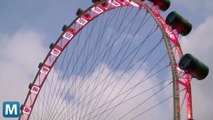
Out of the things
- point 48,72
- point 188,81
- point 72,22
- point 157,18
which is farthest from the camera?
point 48,72

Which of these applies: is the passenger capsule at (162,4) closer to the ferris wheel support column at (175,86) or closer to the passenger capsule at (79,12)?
the ferris wheel support column at (175,86)

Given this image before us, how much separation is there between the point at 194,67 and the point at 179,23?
19.2 ft

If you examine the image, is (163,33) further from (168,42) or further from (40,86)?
(40,86)

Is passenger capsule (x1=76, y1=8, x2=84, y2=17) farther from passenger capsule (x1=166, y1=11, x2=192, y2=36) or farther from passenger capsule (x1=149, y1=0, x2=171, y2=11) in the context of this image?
passenger capsule (x1=166, y1=11, x2=192, y2=36)


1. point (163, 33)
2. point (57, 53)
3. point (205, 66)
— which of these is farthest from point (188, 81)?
point (57, 53)

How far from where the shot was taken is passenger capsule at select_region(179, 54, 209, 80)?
25.8 m

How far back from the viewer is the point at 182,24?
30.8m

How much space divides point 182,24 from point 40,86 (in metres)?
27.2

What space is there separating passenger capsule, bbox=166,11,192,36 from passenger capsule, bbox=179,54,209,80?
16.1ft

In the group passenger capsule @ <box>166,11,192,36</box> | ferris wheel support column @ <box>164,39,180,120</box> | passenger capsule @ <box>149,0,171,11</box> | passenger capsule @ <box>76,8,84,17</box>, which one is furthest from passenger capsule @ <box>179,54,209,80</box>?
passenger capsule @ <box>76,8,84,17</box>

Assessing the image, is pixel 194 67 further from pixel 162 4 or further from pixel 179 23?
pixel 162 4

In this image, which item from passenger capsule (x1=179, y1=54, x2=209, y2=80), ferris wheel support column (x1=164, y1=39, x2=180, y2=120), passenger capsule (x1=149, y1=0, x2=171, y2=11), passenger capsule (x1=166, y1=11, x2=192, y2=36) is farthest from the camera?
passenger capsule (x1=149, y1=0, x2=171, y2=11)

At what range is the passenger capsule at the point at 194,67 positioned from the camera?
2575cm

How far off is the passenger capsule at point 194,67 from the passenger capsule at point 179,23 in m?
4.91
